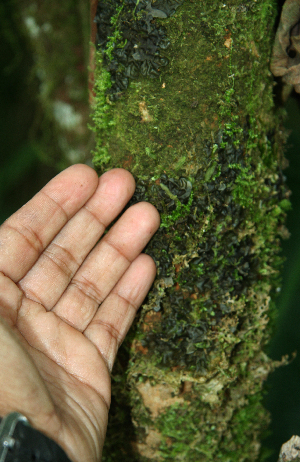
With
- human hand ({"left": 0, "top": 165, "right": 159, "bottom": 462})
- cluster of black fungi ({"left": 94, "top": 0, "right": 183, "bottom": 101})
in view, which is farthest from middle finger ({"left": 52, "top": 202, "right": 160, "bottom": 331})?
cluster of black fungi ({"left": 94, "top": 0, "right": 183, "bottom": 101})

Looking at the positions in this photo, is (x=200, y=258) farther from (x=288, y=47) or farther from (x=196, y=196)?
(x=288, y=47)

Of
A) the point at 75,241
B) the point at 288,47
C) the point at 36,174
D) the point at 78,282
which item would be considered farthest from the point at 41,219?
the point at 36,174

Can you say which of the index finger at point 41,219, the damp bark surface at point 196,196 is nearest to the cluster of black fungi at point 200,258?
the damp bark surface at point 196,196

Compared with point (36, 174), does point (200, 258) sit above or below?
above

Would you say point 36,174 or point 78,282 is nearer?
point 78,282

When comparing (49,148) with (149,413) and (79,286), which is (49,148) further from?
(149,413)

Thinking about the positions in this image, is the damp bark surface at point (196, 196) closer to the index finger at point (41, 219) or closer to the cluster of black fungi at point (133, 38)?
the cluster of black fungi at point (133, 38)

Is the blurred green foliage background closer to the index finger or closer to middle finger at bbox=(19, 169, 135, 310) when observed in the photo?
middle finger at bbox=(19, 169, 135, 310)

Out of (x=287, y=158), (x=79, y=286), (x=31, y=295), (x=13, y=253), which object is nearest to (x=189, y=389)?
(x=79, y=286)
